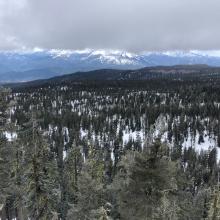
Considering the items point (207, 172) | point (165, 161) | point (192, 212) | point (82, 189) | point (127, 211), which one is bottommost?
point (207, 172)

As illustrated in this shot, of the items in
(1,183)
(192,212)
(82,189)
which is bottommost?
(192,212)

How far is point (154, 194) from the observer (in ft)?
57.2

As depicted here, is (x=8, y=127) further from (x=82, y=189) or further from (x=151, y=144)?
(x=82, y=189)

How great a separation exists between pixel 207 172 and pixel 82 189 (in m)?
110

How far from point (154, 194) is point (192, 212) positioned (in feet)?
130

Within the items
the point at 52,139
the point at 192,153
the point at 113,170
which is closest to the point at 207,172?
the point at 192,153

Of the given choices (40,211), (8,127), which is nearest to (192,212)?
(40,211)

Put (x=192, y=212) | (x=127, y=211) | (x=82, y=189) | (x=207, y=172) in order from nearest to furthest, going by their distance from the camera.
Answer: (x=127, y=211)
(x=82, y=189)
(x=192, y=212)
(x=207, y=172)

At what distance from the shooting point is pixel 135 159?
1708cm

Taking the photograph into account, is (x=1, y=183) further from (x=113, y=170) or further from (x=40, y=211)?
(x=113, y=170)

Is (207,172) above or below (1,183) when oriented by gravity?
below

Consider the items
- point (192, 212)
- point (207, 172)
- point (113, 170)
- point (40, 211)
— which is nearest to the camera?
point (40, 211)

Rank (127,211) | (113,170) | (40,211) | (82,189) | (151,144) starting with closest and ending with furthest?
(151,144) < (127,211) < (40,211) < (82,189) < (113,170)

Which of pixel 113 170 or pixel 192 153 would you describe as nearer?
pixel 113 170
